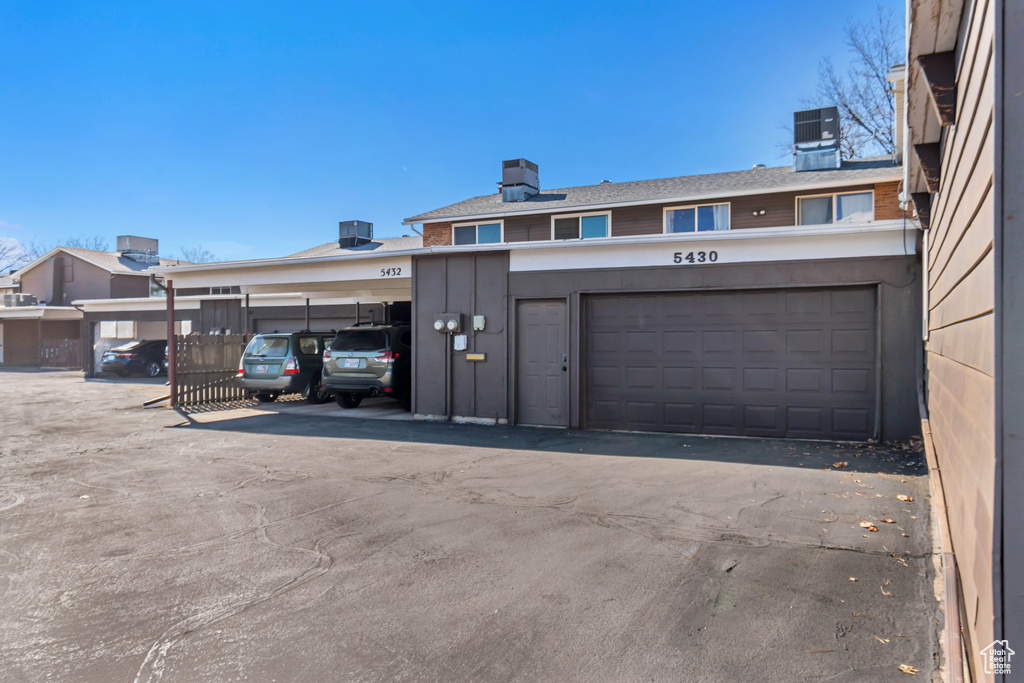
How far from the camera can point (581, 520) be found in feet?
17.7

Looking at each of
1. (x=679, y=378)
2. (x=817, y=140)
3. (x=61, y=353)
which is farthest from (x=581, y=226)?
(x=61, y=353)

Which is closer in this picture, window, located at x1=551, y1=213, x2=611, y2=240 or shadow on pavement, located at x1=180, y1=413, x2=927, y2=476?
shadow on pavement, located at x1=180, y1=413, x2=927, y2=476

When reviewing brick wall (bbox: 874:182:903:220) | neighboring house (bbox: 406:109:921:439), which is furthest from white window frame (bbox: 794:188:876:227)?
neighboring house (bbox: 406:109:921:439)

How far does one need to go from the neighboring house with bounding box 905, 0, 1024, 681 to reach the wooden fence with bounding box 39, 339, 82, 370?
34986 millimetres

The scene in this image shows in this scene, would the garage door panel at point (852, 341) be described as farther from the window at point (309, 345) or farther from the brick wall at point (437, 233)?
the brick wall at point (437, 233)

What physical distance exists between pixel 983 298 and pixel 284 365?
13784 mm

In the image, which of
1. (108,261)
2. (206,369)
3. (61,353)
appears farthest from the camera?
(108,261)

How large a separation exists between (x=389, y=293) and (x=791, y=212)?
449 inches

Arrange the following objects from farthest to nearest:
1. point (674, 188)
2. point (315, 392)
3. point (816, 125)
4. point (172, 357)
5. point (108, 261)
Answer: point (108, 261) → point (674, 188) → point (816, 125) → point (315, 392) → point (172, 357)

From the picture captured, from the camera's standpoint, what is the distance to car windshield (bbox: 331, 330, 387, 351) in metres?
13.0

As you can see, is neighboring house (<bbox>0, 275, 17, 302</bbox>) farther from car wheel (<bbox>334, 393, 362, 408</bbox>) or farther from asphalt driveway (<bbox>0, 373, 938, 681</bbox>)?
asphalt driveway (<bbox>0, 373, 938, 681</bbox>)

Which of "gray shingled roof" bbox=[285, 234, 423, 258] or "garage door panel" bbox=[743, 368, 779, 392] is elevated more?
"gray shingled roof" bbox=[285, 234, 423, 258]

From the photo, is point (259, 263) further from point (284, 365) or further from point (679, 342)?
point (679, 342)

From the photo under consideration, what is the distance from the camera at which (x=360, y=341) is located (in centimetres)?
1309
